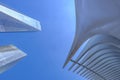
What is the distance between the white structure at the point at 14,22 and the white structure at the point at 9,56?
22.6 inches

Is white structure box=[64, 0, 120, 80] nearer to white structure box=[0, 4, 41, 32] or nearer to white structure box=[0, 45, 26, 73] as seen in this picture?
white structure box=[0, 45, 26, 73]

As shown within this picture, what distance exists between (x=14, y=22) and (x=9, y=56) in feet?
4.93

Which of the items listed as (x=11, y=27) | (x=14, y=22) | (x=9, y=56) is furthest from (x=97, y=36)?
(x=14, y=22)

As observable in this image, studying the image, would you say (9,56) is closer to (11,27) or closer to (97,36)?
(11,27)

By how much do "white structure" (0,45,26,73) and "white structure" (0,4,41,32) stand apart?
22.6 inches

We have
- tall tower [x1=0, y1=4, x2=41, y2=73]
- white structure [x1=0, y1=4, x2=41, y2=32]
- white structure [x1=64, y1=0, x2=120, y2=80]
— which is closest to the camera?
white structure [x1=64, y1=0, x2=120, y2=80]

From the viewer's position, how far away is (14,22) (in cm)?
535

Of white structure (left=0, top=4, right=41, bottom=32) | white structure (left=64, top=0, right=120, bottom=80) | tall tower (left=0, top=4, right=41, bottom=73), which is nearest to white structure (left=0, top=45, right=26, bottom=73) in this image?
tall tower (left=0, top=4, right=41, bottom=73)

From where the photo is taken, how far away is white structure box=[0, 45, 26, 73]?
371 centimetres

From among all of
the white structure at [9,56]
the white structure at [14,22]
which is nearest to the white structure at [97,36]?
the white structure at [9,56]

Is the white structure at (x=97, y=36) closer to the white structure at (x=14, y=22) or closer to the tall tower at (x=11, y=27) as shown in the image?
the tall tower at (x=11, y=27)

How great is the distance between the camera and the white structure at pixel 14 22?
15.5 ft

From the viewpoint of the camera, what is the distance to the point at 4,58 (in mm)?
3795

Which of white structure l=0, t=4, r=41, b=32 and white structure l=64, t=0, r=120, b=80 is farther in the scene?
white structure l=0, t=4, r=41, b=32
